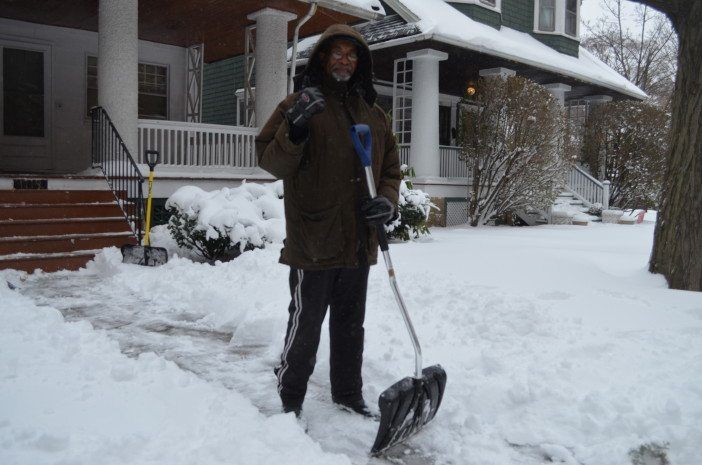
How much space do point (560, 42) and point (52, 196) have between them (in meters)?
15.2

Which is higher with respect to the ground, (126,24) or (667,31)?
(667,31)

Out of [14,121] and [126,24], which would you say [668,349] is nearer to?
[126,24]

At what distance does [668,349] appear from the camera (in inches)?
155

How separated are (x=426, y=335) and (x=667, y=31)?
3975 centimetres

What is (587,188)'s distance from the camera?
17.7 m

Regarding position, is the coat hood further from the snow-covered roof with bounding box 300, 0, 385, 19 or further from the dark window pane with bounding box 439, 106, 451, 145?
the dark window pane with bounding box 439, 106, 451, 145

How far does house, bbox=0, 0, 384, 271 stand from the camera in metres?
7.91

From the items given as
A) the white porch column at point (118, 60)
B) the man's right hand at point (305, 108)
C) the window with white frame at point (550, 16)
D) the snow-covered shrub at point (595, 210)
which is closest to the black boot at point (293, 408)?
the man's right hand at point (305, 108)

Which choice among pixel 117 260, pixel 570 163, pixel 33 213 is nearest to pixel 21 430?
pixel 117 260

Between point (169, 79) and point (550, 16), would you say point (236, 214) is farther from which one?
point (550, 16)

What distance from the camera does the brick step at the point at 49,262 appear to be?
22.5ft

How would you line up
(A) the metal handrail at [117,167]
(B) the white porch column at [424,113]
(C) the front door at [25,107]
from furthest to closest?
(B) the white porch column at [424,113] < (C) the front door at [25,107] < (A) the metal handrail at [117,167]

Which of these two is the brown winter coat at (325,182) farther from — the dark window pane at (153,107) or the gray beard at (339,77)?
the dark window pane at (153,107)

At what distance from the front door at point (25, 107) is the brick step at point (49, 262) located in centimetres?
477
